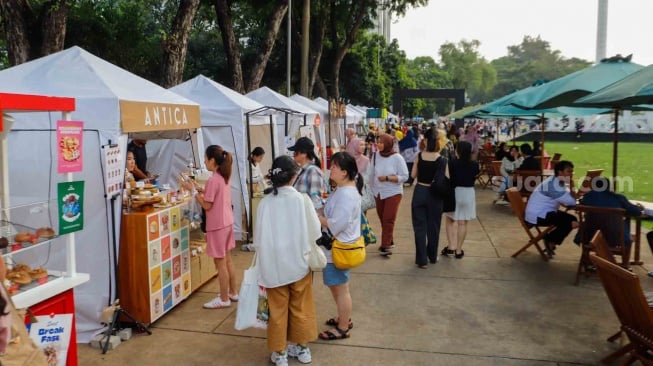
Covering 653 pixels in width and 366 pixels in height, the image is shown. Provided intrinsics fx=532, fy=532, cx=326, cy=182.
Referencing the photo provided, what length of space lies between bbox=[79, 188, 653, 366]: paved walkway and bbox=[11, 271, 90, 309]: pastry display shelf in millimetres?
948

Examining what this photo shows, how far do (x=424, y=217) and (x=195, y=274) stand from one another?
2.84 metres

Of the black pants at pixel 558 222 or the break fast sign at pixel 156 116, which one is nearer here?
the break fast sign at pixel 156 116

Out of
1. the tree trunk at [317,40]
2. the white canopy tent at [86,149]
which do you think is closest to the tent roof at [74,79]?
the white canopy tent at [86,149]

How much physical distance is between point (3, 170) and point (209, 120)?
425cm

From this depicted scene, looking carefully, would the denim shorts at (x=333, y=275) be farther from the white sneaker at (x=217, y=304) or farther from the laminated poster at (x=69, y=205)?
the laminated poster at (x=69, y=205)

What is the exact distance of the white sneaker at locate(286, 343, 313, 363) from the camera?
4094 mm

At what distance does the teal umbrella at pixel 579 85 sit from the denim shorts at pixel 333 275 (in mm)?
3371

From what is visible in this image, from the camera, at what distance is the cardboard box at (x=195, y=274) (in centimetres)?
568

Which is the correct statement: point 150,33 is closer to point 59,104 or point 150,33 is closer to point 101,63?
point 101,63

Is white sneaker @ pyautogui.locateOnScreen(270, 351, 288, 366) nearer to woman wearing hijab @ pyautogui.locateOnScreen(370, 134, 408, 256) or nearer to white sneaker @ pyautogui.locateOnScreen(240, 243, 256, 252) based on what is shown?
woman wearing hijab @ pyautogui.locateOnScreen(370, 134, 408, 256)

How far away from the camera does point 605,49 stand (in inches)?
3420

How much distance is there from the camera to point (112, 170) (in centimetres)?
449

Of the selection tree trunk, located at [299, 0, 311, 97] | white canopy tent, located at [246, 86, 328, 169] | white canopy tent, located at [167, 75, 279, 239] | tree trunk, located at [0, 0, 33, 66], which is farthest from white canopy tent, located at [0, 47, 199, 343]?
tree trunk, located at [299, 0, 311, 97]

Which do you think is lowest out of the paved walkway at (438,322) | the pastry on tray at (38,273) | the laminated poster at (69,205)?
the paved walkway at (438,322)
